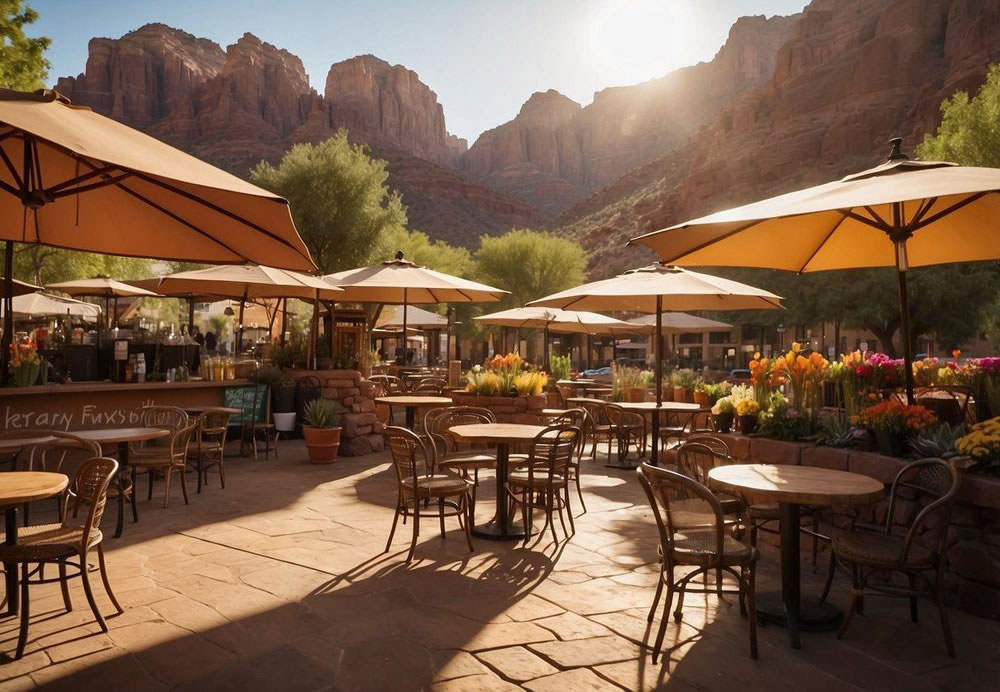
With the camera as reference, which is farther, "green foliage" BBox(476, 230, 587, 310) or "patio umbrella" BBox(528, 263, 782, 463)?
"green foliage" BBox(476, 230, 587, 310)

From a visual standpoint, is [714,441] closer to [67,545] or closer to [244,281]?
[67,545]

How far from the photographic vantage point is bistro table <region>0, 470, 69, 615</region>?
295 centimetres

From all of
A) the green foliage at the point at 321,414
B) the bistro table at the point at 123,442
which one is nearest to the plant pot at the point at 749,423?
the bistro table at the point at 123,442

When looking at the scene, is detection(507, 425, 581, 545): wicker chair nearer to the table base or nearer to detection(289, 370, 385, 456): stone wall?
the table base

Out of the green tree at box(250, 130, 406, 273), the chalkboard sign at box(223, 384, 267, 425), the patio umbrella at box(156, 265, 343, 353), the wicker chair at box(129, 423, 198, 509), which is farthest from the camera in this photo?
the green tree at box(250, 130, 406, 273)

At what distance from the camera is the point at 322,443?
8.35 meters

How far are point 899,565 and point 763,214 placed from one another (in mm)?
1893

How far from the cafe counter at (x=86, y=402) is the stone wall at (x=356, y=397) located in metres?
1.77

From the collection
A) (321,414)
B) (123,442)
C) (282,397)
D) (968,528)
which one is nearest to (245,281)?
(282,397)

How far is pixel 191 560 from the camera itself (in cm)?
438

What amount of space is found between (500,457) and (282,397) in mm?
5709

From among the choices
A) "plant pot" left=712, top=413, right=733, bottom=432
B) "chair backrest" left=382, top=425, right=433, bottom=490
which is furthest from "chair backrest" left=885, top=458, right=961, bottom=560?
"chair backrest" left=382, top=425, right=433, bottom=490

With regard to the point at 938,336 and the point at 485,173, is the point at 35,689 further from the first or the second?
the point at 485,173

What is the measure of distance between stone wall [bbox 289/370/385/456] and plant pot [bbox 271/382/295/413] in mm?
266
